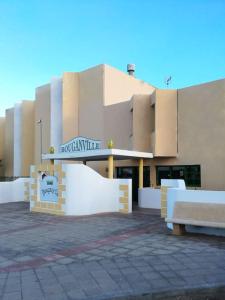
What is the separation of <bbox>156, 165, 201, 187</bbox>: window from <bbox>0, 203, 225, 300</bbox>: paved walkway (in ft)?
24.0

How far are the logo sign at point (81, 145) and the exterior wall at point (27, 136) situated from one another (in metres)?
12.9

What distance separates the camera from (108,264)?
5988mm

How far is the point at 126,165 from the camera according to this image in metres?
20.9

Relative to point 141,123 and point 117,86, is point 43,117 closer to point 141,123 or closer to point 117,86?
point 117,86

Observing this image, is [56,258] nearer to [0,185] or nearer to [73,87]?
[0,185]

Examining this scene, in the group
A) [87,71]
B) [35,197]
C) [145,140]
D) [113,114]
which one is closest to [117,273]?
[35,197]

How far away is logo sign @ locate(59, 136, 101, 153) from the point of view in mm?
16544

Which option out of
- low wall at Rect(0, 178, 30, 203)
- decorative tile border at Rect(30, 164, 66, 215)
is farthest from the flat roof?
low wall at Rect(0, 178, 30, 203)

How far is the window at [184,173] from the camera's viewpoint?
16.9m

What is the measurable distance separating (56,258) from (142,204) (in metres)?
10.4

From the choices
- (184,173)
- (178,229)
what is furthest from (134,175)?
(178,229)

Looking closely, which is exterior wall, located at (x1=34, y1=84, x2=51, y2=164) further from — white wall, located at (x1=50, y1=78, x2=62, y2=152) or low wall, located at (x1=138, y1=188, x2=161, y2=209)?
low wall, located at (x1=138, y1=188, x2=161, y2=209)

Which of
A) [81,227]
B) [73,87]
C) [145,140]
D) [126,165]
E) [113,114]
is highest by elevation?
[73,87]

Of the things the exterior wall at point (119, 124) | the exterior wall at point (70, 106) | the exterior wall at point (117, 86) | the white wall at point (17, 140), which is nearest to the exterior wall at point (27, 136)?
the white wall at point (17, 140)
